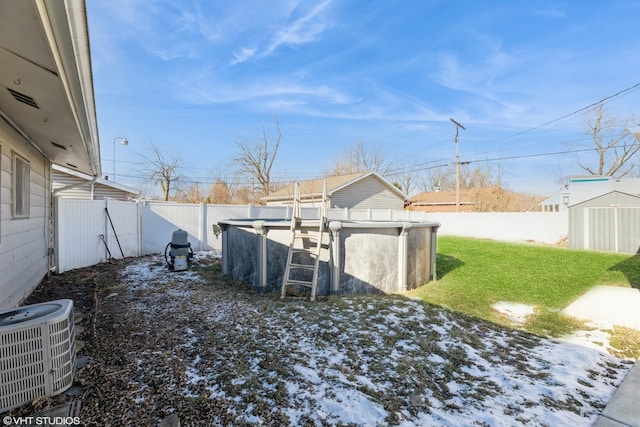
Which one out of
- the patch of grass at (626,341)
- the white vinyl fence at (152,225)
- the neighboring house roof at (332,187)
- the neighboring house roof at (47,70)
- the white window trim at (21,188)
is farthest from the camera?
the neighboring house roof at (332,187)

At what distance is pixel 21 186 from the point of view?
4562 millimetres

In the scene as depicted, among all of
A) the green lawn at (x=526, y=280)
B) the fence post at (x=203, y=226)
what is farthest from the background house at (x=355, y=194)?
the green lawn at (x=526, y=280)

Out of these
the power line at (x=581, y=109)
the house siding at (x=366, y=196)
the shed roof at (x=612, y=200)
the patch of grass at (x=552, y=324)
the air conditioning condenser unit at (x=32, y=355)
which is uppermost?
the power line at (x=581, y=109)

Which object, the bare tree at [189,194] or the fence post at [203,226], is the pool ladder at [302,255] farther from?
the bare tree at [189,194]

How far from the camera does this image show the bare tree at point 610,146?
19228 mm

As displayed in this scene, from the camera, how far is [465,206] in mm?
26812

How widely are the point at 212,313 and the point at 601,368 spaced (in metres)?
4.52

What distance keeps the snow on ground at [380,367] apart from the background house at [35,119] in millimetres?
2032

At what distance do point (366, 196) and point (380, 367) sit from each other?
16.2m

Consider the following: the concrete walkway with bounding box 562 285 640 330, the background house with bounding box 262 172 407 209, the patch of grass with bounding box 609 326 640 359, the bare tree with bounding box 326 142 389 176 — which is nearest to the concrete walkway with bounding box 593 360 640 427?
the patch of grass with bounding box 609 326 640 359

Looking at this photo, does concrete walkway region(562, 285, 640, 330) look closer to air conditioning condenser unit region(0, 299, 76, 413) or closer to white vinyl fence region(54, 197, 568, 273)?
air conditioning condenser unit region(0, 299, 76, 413)

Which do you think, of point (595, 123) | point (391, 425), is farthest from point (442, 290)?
point (595, 123)

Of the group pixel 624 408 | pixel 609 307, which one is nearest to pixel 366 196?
pixel 609 307

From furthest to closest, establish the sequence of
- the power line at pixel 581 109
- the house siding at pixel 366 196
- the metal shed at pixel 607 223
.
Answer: the house siding at pixel 366 196 < the power line at pixel 581 109 < the metal shed at pixel 607 223
